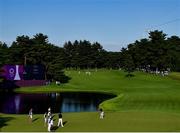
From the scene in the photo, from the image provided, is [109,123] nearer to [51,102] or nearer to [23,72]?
[51,102]

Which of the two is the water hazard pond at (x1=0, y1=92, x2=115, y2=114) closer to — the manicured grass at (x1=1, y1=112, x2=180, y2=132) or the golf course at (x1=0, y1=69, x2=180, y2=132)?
the golf course at (x1=0, y1=69, x2=180, y2=132)

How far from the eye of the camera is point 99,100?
91812 millimetres

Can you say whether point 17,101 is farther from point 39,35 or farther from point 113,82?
point 39,35

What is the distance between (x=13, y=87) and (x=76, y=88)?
16.4 metres

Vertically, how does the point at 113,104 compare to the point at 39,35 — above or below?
below

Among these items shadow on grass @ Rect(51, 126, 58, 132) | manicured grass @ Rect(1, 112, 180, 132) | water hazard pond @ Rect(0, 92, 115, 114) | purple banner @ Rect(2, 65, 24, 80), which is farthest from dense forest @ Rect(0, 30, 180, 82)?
shadow on grass @ Rect(51, 126, 58, 132)

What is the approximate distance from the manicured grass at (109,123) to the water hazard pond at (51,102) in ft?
59.5

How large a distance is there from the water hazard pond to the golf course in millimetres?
4386

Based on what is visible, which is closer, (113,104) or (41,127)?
(41,127)

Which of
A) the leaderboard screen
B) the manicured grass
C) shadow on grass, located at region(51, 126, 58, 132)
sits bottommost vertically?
shadow on grass, located at region(51, 126, 58, 132)

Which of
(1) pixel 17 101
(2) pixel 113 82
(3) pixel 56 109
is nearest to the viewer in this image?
(3) pixel 56 109

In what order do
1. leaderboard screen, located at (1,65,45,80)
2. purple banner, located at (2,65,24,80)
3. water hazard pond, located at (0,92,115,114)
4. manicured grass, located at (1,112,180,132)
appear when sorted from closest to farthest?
manicured grass, located at (1,112,180,132) → water hazard pond, located at (0,92,115,114) → purple banner, located at (2,65,24,80) → leaderboard screen, located at (1,65,45,80)

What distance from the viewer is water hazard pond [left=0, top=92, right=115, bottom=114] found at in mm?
78250

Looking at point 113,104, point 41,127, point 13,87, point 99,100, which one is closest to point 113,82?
point 13,87
